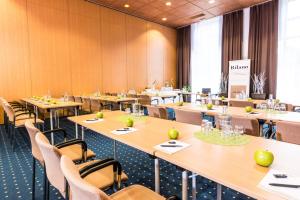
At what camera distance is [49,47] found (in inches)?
263

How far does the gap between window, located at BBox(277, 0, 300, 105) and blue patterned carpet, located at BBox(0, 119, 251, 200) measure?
248 inches

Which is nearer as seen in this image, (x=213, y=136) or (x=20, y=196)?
(x=213, y=136)

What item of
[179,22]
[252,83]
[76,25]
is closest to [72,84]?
[76,25]

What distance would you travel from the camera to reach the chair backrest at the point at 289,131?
Result: 2.18 meters

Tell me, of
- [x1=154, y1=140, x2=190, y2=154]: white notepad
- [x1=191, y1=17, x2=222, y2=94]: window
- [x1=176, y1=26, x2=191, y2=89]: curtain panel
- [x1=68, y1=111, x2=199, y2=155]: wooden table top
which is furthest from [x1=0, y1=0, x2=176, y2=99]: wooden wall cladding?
[x1=154, y1=140, x2=190, y2=154]: white notepad

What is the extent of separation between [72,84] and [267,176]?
279 inches

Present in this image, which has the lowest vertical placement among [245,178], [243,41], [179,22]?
[245,178]

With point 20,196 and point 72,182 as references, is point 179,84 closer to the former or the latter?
point 20,196

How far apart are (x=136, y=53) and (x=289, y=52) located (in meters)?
5.89

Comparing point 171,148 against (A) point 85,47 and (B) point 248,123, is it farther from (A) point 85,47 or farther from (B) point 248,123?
(A) point 85,47

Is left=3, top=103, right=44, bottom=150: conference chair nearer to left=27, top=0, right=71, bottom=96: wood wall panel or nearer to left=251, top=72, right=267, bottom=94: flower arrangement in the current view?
left=27, top=0, right=71, bottom=96: wood wall panel

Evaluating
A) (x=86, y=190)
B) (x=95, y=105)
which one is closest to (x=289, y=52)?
(x=95, y=105)

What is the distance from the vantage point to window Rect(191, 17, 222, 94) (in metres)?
9.19

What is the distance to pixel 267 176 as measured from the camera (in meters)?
1.08
